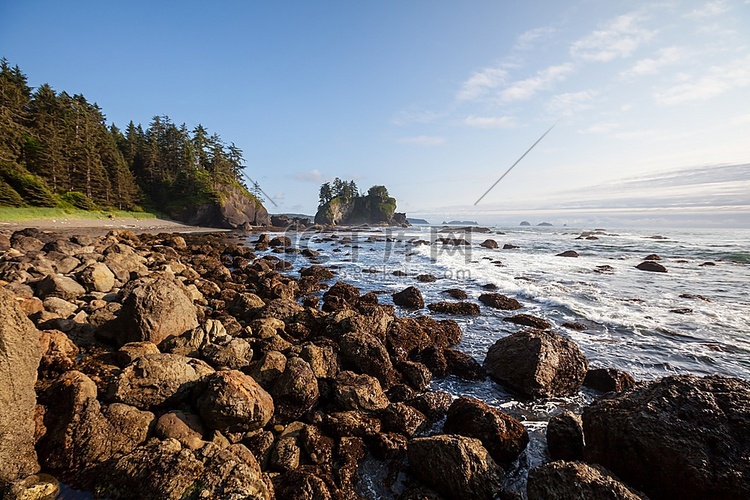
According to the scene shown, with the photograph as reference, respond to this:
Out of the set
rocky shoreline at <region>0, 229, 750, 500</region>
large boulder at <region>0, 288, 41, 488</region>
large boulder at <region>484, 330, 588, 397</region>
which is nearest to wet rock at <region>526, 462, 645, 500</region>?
rocky shoreline at <region>0, 229, 750, 500</region>

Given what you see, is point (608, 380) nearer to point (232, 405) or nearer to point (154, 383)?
point (232, 405)

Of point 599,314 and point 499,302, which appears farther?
point 499,302

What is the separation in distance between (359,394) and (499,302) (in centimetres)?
961

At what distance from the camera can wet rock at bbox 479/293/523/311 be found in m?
13.0

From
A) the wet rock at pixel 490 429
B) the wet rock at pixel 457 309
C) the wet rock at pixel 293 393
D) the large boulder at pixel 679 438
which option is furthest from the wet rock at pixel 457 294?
the wet rock at pixel 293 393

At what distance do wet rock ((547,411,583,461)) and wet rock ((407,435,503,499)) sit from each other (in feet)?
4.22

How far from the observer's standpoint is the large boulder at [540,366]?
21.8 ft

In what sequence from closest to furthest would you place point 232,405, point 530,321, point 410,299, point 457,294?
point 232,405, point 530,321, point 410,299, point 457,294

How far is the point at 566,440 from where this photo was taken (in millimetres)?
4805

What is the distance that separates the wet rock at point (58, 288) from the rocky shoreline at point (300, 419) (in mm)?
1182

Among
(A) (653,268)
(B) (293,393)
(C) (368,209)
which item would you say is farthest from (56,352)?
(C) (368,209)

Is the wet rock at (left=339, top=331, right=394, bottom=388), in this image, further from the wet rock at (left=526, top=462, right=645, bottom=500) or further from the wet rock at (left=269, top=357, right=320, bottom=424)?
the wet rock at (left=526, top=462, right=645, bottom=500)

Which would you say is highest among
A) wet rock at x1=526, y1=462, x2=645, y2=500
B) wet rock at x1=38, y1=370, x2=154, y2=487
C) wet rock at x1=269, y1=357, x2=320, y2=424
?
wet rock at x1=38, y1=370, x2=154, y2=487

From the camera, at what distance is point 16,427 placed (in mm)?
3668
